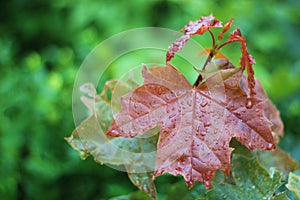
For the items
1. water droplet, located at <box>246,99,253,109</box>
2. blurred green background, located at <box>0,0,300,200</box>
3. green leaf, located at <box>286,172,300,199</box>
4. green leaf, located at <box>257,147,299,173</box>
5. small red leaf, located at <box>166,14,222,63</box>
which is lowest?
green leaf, located at <box>286,172,300,199</box>

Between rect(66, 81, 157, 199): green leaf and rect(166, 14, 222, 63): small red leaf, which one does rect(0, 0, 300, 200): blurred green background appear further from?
rect(166, 14, 222, 63): small red leaf

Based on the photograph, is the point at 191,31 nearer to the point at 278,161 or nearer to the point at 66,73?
the point at 278,161

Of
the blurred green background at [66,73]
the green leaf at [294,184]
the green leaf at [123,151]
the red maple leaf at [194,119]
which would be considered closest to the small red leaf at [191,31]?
the red maple leaf at [194,119]

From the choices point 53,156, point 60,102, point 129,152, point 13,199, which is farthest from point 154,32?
point 129,152

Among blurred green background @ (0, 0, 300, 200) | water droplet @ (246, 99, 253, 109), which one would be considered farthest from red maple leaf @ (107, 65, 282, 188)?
blurred green background @ (0, 0, 300, 200)

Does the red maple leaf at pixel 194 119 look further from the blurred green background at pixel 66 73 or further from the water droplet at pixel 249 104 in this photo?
the blurred green background at pixel 66 73

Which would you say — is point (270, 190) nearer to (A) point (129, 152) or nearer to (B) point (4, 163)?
(A) point (129, 152)

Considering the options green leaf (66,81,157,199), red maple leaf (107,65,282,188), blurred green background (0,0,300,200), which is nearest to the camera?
red maple leaf (107,65,282,188)
